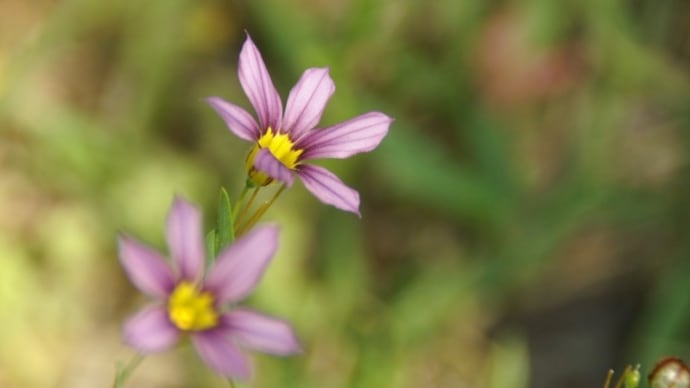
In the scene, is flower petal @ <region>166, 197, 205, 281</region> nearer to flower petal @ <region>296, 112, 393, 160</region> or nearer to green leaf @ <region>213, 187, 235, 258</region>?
green leaf @ <region>213, 187, 235, 258</region>

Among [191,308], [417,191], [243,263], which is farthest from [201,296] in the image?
[417,191]

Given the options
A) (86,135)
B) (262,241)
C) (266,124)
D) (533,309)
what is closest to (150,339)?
(262,241)

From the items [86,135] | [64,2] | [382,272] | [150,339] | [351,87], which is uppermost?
[64,2]

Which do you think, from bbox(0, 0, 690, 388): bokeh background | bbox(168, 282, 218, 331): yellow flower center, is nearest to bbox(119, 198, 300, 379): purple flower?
bbox(168, 282, 218, 331): yellow flower center

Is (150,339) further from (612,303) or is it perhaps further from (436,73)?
(612,303)

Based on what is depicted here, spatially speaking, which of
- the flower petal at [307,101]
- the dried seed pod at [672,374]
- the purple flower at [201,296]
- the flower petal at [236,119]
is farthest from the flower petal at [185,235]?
the dried seed pod at [672,374]

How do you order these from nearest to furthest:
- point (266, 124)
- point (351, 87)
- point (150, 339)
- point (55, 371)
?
point (150, 339), point (266, 124), point (351, 87), point (55, 371)

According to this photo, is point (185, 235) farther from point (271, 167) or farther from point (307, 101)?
point (307, 101)

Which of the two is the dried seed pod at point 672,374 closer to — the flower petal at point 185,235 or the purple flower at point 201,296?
the purple flower at point 201,296
